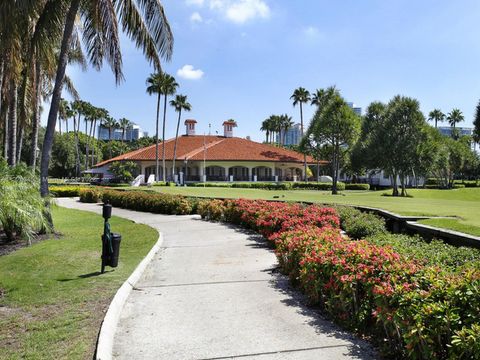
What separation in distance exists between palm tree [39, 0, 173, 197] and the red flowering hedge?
8.42 meters

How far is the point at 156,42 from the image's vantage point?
13516mm

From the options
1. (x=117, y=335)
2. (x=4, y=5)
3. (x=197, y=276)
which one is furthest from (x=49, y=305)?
(x=4, y=5)

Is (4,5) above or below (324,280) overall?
above

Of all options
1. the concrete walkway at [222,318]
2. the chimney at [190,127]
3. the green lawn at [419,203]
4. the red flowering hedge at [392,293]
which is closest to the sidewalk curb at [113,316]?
the concrete walkway at [222,318]

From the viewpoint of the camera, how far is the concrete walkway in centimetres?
454

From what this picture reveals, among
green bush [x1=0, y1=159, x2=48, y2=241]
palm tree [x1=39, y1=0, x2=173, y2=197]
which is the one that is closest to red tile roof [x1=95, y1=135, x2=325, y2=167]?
palm tree [x1=39, y1=0, x2=173, y2=197]

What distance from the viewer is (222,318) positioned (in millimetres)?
5621

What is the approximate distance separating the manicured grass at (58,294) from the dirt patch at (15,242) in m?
0.34

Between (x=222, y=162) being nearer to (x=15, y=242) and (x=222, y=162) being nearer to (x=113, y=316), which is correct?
(x=15, y=242)

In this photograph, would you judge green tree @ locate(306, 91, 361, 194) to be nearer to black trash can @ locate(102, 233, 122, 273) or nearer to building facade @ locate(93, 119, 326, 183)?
building facade @ locate(93, 119, 326, 183)

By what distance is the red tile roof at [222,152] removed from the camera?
2226 inches

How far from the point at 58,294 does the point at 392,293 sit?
5041 mm

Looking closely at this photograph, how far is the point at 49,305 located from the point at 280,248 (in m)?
4.03

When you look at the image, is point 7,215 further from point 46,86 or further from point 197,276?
point 46,86
